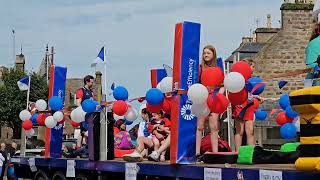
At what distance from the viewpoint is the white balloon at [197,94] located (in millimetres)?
6660

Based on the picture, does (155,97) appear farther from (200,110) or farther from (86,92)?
(86,92)

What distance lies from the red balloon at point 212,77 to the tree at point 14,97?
39.7 metres

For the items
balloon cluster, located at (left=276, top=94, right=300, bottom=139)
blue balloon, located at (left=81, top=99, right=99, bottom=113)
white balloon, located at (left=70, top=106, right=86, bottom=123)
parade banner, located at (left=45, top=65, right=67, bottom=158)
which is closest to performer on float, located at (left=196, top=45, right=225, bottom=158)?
balloon cluster, located at (left=276, top=94, right=300, bottom=139)

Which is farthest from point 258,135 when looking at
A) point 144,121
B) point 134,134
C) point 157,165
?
point 157,165

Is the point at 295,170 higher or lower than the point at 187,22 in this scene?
lower

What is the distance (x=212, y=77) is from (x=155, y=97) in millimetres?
1061

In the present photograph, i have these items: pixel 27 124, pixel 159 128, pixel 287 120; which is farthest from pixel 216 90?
pixel 27 124

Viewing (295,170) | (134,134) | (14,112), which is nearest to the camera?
(295,170)

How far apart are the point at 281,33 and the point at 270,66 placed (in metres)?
1.39

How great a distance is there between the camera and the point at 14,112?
1837 inches

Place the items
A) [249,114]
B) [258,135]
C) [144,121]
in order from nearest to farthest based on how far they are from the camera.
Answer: [249,114], [144,121], [258,135]

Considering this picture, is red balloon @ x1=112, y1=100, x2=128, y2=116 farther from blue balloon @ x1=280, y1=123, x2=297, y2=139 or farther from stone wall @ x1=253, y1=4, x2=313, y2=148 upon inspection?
stone wall @ x1=253, y1=4, x2=313, y2=148

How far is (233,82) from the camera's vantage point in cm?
662

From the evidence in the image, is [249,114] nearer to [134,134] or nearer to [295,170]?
[295,170]
